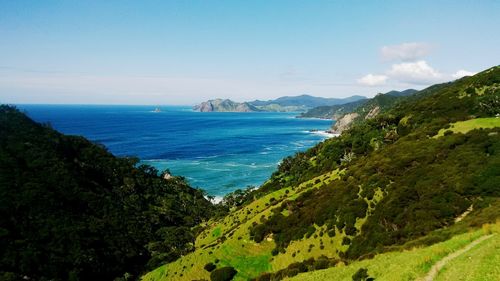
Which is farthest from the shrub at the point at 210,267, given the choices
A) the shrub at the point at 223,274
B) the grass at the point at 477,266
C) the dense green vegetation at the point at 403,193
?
the grass at the point at 477,266

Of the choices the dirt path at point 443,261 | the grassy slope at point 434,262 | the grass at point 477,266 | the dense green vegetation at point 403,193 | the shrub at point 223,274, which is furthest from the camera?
the shrub at point 223,274

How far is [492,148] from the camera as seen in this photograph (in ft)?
187

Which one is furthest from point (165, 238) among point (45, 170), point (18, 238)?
point (45, 170)

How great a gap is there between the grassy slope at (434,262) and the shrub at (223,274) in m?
25.6

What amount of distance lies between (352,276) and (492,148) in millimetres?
46373

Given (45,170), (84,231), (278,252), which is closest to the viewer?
(278,252)

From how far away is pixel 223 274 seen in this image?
177 feet

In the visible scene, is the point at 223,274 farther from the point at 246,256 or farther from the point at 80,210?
the point at 80,210

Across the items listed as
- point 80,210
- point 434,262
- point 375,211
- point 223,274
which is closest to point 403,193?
point 375,211

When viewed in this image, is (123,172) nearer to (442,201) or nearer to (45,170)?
(45,170)

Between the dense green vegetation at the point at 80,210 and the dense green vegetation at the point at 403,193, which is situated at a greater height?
the dense green vegetation at the point at 403,193

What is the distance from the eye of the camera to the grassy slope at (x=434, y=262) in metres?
17.3

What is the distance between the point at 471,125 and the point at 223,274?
58.4 metres

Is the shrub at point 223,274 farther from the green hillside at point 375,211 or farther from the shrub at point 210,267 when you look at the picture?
the shrub at point 210,267
